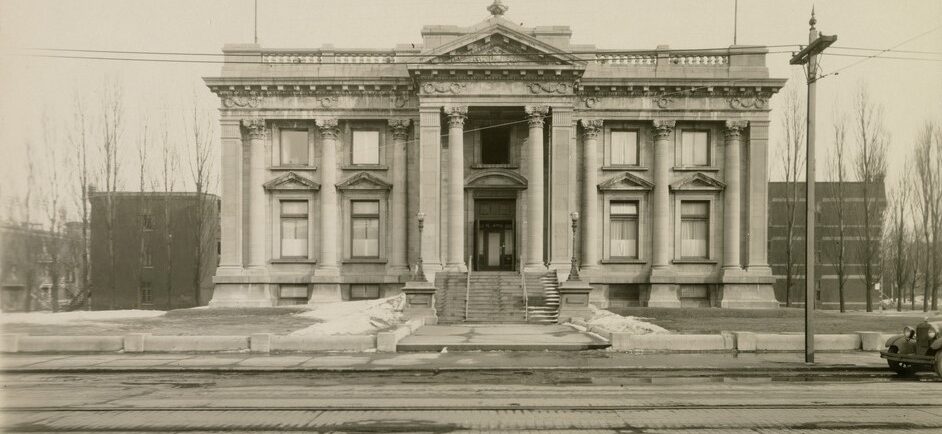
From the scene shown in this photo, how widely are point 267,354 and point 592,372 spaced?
A: 8709mm

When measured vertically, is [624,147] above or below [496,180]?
above

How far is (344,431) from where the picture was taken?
9.43 meters

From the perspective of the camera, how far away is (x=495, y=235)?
3594 cm

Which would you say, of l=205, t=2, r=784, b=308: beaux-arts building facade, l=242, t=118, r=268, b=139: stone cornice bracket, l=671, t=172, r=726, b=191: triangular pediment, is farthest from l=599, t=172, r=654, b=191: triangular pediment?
l=242, t=118, r=268, b=139: stone cornice bracket

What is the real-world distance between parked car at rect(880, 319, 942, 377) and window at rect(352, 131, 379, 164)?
1035 inches

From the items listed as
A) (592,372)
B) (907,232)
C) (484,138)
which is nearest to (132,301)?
(484,138)

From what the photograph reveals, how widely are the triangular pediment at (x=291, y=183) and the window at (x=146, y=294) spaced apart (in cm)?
2478

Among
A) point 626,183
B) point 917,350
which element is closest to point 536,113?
point 626,183

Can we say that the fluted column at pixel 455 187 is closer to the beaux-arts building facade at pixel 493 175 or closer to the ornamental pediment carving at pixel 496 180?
the beaux-arts building facade at pixel 493 175

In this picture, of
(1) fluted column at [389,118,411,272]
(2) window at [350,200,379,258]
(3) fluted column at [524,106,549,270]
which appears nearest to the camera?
(3) fluted column at [524,106,549,270]

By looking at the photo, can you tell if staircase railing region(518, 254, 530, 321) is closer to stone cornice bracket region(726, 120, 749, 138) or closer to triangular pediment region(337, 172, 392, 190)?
triangular pediment region(337, 172, 392, 190)

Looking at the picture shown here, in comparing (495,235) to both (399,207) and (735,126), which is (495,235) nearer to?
(399,207)

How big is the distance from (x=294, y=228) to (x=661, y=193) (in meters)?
19.4

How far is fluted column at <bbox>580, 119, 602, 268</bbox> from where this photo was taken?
1382 inches
